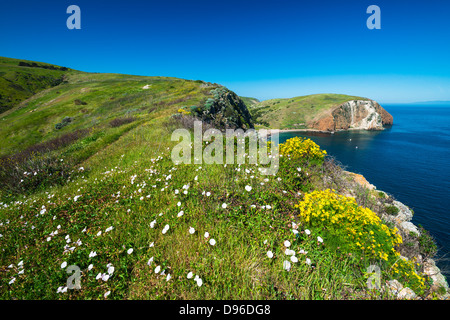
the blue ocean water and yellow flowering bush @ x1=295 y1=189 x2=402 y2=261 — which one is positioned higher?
yellow flowering bush @ x1=295 y1=189 x2=402 y2=261

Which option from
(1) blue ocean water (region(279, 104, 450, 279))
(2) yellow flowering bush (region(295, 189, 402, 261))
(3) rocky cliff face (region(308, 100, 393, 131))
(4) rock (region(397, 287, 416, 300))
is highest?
(3) rocky cliff face (region(308, 100, 393, 131))

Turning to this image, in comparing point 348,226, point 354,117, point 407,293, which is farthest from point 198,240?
point 354,117

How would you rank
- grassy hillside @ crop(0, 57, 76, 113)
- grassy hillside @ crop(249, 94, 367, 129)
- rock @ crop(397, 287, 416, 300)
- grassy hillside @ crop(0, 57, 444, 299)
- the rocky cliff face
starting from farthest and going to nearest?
grassy hillside @ crop(249, 94, 367, 129), the rocky cliff face, grassy hillside @ crop(0, 57, 76, 113), rock @ crop(397, 287, 416, 300), grassy hillside @ crop(0, 57, 444, 299)

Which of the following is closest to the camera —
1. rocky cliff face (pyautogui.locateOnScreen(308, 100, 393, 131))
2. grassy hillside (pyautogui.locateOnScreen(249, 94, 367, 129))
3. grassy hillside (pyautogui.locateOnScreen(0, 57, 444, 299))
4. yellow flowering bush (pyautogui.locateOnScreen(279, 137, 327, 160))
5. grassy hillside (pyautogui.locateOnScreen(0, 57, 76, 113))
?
grassy hillside (pyautogui.locateOnScreen(0, 57, 444, 299))

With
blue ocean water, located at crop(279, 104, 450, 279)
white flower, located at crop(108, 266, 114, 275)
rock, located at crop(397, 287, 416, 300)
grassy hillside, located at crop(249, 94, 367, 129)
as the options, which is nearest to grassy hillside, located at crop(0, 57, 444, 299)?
white flower, located at crop(108, 266, 114, 275)

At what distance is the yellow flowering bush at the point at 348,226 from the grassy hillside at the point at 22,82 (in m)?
102

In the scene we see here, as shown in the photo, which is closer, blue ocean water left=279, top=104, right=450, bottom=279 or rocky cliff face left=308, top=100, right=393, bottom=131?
blue ocean water left=279, top=104, right=450, bottom=279

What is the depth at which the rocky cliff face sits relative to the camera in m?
101

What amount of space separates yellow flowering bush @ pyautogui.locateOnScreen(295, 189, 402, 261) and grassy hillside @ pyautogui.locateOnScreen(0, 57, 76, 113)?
10229cm

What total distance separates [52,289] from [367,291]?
17.8 ft

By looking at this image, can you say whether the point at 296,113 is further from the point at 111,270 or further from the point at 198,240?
the point at 111,270

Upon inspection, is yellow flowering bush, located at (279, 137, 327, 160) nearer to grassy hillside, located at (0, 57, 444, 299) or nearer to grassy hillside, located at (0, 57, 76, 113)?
grassy hillside, located at (0, 57, 444, 299)

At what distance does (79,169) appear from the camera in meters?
8.91
